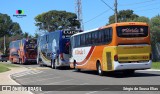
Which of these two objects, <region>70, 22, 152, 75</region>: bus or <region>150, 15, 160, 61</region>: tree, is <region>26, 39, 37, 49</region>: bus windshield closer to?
<region>150, 15, 160, 61</region>: tree

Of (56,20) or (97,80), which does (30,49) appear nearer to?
(97,80)

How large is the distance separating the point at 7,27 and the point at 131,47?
135 metres

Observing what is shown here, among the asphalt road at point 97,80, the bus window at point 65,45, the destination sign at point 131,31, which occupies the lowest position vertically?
the asphalt road at point 97,80

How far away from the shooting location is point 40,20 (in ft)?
360

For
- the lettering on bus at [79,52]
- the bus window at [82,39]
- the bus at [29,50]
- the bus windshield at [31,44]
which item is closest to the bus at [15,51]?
the bus at [29,50]

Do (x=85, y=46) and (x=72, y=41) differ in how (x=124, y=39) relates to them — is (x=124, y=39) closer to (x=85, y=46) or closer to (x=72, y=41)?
(x=85, y=46)

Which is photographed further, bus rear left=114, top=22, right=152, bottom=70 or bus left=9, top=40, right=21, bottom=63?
bus left=9, top=40, right=21, bottom=63

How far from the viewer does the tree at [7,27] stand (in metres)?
152

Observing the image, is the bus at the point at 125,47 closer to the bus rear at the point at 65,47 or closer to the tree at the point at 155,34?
the bus rear at the point at 65,47

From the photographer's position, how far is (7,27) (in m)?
154

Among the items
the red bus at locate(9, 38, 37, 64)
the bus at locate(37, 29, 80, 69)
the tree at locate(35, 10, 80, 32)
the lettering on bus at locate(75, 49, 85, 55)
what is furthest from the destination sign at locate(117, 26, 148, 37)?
the tree at locate(35, 10, 80, 32)

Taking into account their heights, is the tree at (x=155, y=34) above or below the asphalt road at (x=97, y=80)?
above

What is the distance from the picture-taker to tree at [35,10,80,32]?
339 feet

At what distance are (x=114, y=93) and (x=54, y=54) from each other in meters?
23.1
